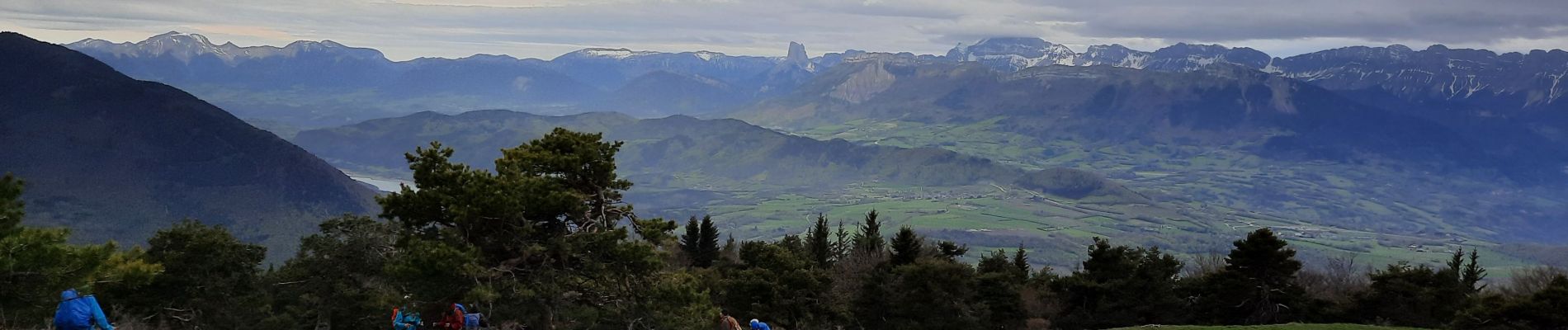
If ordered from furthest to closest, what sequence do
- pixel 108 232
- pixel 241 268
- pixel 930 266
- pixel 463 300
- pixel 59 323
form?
pixel 108 232 < pixel 930 266 < pixel 241 268 < pixel 463 300 < pixel 59 323

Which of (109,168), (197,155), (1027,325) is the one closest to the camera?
(1027,325)

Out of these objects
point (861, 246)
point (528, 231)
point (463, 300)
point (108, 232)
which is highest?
point (528, 231)

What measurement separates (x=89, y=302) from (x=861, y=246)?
52.3 metres

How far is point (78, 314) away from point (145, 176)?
196 m

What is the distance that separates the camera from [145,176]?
586 ft

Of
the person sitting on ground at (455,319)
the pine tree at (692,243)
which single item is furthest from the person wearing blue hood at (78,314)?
the pine tree at (692,243)

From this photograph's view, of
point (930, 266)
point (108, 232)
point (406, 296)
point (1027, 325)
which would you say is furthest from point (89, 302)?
point (108, 232)

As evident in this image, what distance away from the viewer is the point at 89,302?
56.0ft

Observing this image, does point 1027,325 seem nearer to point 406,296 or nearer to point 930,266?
point 930,266

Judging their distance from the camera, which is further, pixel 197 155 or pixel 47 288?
pixel 197 155

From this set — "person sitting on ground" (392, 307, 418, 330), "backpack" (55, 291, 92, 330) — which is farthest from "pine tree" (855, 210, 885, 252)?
"backpack" (55, 291, 92, 330)

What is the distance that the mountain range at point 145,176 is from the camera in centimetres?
15225

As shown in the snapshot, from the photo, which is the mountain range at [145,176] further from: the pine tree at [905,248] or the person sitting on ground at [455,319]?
the person sitting on ground at [455,319]

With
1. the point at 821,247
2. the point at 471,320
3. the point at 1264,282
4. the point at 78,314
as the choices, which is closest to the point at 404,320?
the point at 471,320
